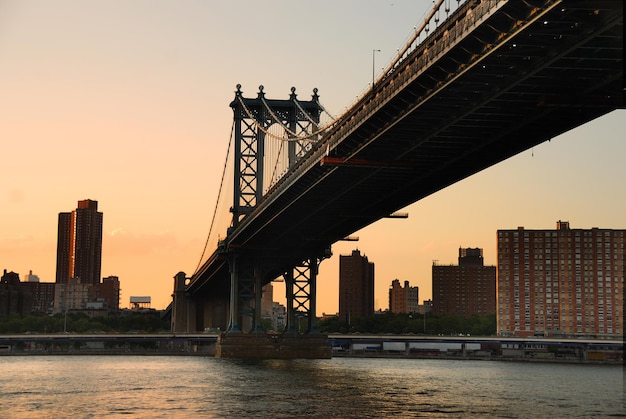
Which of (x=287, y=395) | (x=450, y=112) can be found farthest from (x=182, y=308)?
(x=450, y=112)

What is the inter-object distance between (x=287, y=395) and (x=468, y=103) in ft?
72.0

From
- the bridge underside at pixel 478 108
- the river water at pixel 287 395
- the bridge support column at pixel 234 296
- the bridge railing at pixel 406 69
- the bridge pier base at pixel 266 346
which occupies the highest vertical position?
the bridge railing at pixel 406 69

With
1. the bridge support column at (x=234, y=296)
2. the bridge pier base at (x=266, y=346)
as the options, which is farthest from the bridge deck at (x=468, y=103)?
the bridge pier base at (x=266, y=346)

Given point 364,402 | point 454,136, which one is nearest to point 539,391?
point 364,402

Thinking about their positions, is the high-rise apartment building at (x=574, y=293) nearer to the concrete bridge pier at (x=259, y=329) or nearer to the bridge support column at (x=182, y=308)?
the bridge support column at (x=182, y=308)

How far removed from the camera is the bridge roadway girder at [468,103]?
120 ft

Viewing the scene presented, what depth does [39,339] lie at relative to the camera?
16025 cm

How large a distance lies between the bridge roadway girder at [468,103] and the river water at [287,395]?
43.2 feet

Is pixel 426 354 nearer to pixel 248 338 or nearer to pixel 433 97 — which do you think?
pixel 248 338

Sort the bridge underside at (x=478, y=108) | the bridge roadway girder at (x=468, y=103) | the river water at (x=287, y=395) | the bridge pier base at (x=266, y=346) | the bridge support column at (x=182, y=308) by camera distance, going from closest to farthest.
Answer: the bridge roadway girder at (x=468, y=103)
the bridge underside at (x=478, y=108)
the river water at (x=287, y=395)
the bridge pier base at (x=266, y=346)
the bridge support column at (x=182, y=308)

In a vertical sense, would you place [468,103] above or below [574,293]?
above

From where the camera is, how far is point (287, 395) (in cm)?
6050

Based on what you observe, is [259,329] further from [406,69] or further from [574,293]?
[574,293]

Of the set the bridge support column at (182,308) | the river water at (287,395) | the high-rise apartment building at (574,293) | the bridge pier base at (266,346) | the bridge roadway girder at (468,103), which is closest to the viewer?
the bridge roadway girder at (468,103)
